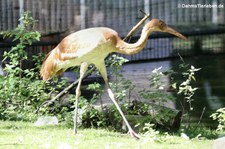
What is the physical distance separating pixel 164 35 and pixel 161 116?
25.9 feet

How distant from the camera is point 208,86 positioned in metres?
12.2

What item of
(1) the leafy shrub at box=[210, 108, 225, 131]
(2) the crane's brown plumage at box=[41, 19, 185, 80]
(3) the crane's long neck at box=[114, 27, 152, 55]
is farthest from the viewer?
(1) the leafy shrub at box=[210, 108, 225, 131]

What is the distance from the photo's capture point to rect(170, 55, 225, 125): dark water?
32.7ft

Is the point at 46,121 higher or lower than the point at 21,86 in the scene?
lower

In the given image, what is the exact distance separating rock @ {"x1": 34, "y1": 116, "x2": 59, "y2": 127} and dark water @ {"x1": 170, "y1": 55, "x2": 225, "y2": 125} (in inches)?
92.1

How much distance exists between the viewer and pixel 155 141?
6828 mm

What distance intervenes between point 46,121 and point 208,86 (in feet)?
15.9

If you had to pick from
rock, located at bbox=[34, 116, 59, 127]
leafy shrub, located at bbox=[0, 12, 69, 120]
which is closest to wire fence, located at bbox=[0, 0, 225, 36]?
leafy shrub, located at bbox=[0, 12, 69, 120]

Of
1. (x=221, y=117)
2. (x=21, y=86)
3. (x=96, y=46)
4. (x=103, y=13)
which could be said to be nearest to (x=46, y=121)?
(x=21, y=86)

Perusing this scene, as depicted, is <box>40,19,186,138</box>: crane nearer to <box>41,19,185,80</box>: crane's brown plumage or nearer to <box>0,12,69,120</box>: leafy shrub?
<box>41,19,185,80</box>: crane's brown plumage

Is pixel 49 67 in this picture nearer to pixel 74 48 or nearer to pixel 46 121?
pixel 74 48

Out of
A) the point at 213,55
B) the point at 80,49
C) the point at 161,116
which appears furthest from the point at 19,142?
the point at 213,55

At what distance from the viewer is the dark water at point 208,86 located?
32.7ft

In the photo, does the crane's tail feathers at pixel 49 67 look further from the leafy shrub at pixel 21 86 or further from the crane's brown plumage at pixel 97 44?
the leafy shrub at pixel 21 86
